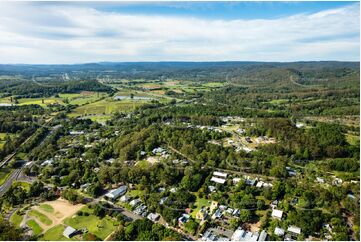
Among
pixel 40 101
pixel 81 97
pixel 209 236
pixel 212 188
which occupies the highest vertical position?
pixel 81 97

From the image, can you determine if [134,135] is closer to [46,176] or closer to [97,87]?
[46,176]

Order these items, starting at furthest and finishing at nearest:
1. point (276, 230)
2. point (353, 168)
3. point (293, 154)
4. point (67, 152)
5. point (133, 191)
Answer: point (67, 152), point (293, 154), point (353, 168), point (133, 191), point (276, 230)

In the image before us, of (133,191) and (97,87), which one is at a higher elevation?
(97,87)

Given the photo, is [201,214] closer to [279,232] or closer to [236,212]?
[236,212]

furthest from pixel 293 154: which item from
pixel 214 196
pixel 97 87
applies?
pixel 97 87

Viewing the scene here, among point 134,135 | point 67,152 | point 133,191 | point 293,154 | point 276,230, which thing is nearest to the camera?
point 276,230

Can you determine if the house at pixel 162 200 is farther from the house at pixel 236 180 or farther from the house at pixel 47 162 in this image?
the house at pixel 47 162

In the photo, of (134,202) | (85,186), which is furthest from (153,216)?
(85,186)
